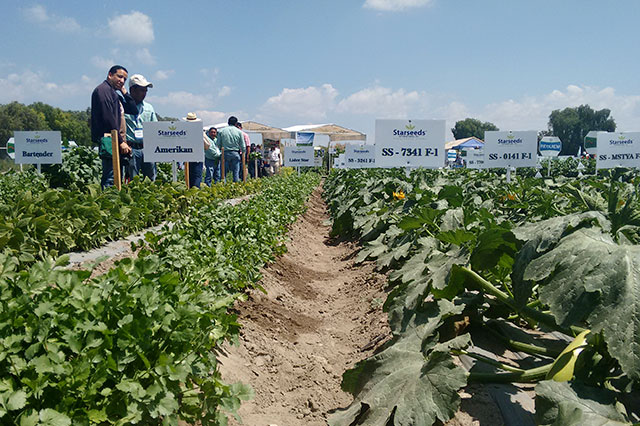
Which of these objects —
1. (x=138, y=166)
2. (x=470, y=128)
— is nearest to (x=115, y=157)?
(x=138, y=166)

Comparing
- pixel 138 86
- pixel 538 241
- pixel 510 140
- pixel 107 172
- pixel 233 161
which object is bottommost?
pixel 538 241

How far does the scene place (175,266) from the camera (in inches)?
119

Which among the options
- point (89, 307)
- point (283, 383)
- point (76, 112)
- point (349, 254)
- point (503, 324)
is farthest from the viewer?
point (76, 112)

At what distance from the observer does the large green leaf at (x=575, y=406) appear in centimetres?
166

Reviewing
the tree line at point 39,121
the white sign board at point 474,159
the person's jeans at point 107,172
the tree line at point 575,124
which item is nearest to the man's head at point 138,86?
the person's jeans at point 107,172

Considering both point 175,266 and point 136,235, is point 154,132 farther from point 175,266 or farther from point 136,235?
point 175,266

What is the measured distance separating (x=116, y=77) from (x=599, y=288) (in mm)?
7158

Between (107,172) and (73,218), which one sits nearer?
(73,218)

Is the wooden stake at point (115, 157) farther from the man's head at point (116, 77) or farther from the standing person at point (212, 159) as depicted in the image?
the standing person at point (212, 159)

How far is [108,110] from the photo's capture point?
7312mm

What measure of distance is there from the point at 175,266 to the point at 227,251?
86cm

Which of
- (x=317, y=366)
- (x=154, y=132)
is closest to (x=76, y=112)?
(x=154, y=132)

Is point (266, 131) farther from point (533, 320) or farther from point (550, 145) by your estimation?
point (533, 320)

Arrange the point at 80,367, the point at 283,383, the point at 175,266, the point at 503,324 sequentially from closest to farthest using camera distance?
1. the point at 80,367
2. the point at 503,324
3. the point at 175,266
4. the point at 283,383
